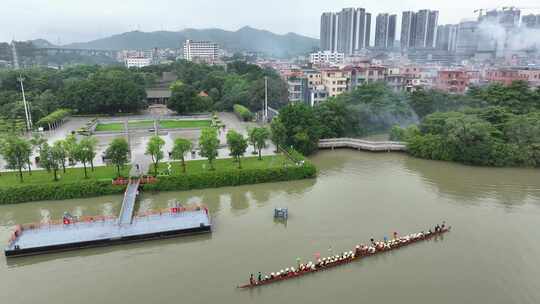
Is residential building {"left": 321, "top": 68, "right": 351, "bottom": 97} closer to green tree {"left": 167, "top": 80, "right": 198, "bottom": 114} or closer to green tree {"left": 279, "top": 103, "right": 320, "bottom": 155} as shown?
green tree {"left": 167, "top": 80, "right": 198, "bottom": 114}

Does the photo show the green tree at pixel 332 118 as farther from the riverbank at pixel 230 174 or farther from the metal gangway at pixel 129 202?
the metal gangway at pixel 129 202

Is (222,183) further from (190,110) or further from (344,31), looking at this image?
(344,31)

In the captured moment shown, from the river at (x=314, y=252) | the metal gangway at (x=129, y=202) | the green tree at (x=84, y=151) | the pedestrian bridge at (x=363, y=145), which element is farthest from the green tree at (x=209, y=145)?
the pedestrian bridge at (x=363, y=145)

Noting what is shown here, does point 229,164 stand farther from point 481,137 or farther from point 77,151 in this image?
point 481,137

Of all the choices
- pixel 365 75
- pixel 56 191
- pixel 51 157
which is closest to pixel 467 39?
pixel 365 75

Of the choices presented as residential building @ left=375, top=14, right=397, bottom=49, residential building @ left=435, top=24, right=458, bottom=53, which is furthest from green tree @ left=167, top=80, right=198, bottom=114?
residential building @ left=375, top=14, right=397, bottom=49

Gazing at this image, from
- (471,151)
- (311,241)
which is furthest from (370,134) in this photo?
(311,241)

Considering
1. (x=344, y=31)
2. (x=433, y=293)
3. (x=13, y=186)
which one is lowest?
(x=433, y=293)
